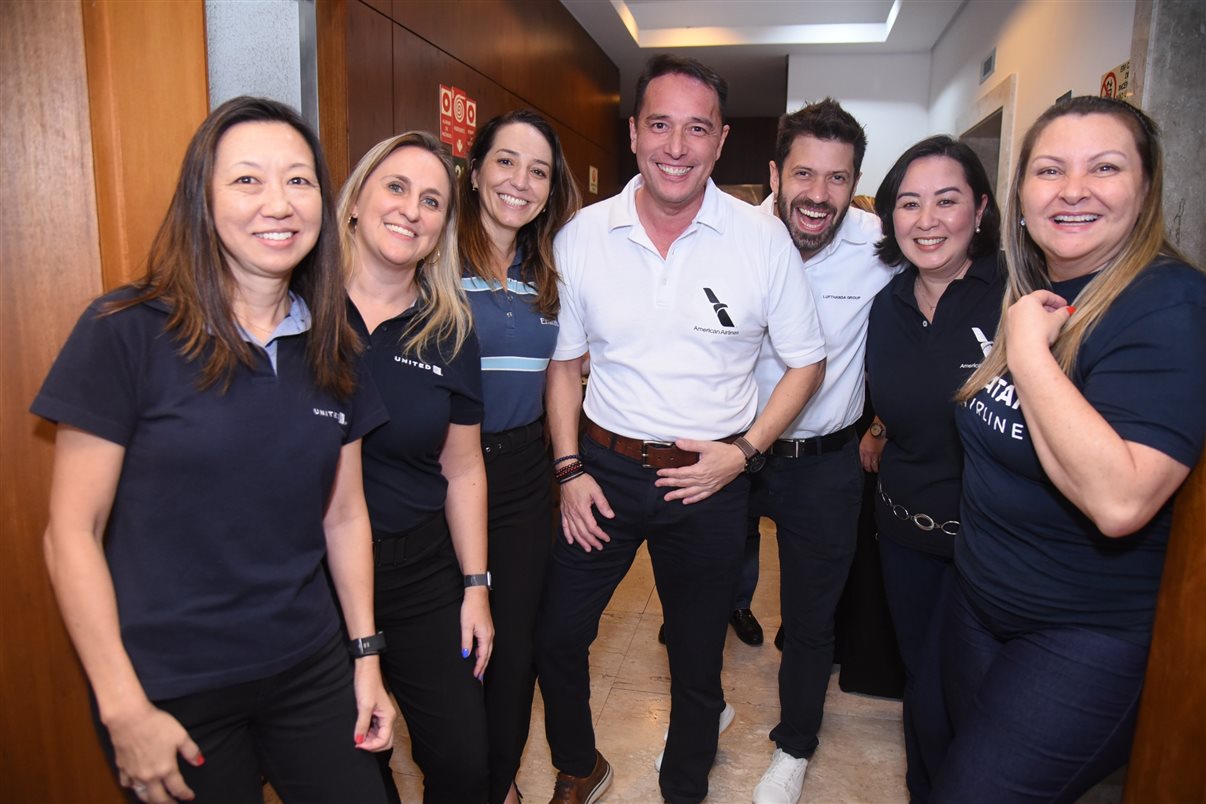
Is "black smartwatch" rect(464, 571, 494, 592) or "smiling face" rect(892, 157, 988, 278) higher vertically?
"smiling face" rect(892, 157, 988, 278)

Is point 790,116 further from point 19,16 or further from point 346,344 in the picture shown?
point 19,16

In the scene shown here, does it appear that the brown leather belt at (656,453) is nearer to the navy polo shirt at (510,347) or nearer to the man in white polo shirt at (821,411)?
the navy polo shirt at (510,347)

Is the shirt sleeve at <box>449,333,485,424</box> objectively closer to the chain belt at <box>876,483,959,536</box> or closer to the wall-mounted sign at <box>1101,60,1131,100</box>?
the chain belt at <box>876,483,959,536</box>

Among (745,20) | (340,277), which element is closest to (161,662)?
(340,277)

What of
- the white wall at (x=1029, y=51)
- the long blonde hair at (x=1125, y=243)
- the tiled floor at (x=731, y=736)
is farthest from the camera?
the white wall at (x=1029, y=51)

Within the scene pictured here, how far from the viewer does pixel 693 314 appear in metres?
2.05

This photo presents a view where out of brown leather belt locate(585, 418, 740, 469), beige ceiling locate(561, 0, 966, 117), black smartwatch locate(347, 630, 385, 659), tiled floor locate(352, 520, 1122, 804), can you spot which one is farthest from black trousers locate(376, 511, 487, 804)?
beige ceiling locate(561, 0, 966, 117)

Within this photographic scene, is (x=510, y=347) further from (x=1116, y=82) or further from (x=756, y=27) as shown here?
(x=756, y=27)

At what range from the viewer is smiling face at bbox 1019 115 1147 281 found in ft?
4.73

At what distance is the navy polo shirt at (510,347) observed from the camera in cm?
206

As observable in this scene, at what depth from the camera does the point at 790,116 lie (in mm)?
2469

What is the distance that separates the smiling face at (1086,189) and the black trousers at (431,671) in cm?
140

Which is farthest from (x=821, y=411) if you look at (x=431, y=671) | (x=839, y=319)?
(x=431, y=671)

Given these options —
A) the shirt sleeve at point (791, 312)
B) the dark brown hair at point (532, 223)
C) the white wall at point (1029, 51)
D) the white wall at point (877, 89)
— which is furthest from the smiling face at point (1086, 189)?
the white wall at point (877, 89)
